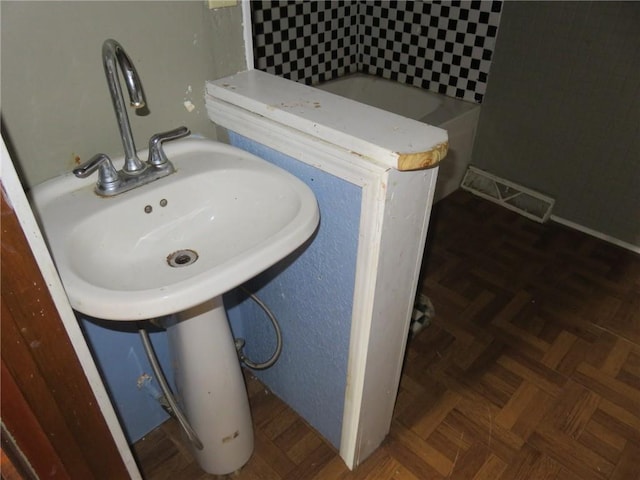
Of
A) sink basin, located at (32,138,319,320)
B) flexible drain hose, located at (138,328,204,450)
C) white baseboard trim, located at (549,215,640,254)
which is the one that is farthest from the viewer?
white baseboard trim, located at (549,215,640,254)

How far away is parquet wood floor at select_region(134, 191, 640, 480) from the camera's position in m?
1.24

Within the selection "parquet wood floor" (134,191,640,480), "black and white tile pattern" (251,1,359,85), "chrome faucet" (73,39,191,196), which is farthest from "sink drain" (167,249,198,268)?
"black and white tile pattern" (251,1,359,85)

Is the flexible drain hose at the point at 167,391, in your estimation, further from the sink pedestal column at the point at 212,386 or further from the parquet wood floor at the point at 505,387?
the parquet wood floor at the point at 505,387

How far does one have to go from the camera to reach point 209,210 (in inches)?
37.2

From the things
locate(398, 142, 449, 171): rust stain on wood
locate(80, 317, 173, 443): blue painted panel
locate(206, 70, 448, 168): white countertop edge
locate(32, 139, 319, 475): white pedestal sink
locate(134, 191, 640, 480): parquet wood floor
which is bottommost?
locate(134, 191, 640, 480): parquet wood floor

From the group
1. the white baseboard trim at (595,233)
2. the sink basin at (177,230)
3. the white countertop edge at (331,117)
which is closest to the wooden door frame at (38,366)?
the sink basin at (177,230)

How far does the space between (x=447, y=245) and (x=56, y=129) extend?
1536 millimetres

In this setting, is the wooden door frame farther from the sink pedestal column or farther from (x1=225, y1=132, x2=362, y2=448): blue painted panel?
(x1=225, y1=132, x2=362, y2=448): blue painted panel

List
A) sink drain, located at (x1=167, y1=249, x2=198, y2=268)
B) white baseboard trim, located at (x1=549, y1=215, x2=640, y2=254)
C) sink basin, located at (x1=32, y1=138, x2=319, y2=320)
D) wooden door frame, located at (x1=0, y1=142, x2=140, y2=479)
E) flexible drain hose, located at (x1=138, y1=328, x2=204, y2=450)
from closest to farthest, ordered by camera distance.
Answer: wooden door frame, located at (x1=0, y1=142, x2=140, y2=479) → sink basin, located at (x1=32, y1=138, x2=319, y2=320) → sink drain, located at (x1=167, y1=249, x2=198, y2=268) → flexible drain hose, located at (x1=138, y1=328, x2=204, y2=450) → white baseboard trim, located at (x1=549, y1=215, x2=640, y2=254)

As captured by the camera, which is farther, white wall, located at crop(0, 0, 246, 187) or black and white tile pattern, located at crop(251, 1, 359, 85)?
black and white tile pattern, located at crop(251, 1, 359, 85)

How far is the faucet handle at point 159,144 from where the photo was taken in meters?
0.88

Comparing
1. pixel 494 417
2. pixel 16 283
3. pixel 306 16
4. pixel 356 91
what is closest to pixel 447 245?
pixel 494 417

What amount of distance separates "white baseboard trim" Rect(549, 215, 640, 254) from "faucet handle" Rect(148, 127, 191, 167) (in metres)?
1.81

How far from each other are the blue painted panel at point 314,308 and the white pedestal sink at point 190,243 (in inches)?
3.0
